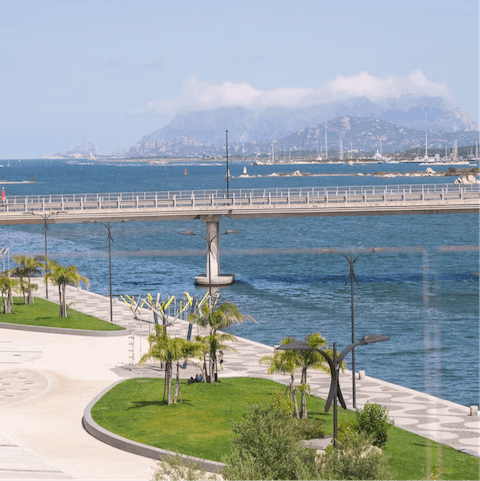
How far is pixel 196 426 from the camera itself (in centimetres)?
3603

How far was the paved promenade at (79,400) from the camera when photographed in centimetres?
3178

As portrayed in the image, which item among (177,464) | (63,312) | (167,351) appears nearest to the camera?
(177,464)

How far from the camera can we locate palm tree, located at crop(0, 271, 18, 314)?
6112 cm

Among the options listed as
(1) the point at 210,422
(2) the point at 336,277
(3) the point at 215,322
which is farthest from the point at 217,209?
(1) the point at 210,422

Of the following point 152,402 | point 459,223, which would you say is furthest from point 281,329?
point 459,223

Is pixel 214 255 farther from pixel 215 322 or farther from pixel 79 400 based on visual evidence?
pixel 79 400

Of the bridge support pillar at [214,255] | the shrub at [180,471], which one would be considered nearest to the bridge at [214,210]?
the bridge support pillar at [214,255]

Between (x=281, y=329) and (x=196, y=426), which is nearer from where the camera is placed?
(x=196, y=426)

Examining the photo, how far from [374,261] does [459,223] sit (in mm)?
68885

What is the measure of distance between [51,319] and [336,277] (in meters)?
43.0

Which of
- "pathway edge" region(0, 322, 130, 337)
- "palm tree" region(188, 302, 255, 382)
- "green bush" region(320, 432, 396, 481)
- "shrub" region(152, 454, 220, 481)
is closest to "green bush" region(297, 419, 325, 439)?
"green bush" region(320, 432, 396, 481)

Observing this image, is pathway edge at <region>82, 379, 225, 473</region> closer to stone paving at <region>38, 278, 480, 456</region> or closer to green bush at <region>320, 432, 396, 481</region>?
green bush at <region>320, 432, 396, 481</region>

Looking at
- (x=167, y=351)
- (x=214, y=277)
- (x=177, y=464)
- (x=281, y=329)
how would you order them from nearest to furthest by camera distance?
(x=177, y=464)
(x=167, y=351)
(x=281, y=329)
(x=214, y=277)

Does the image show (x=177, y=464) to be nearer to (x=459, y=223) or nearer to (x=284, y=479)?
(x=284, y=479)
